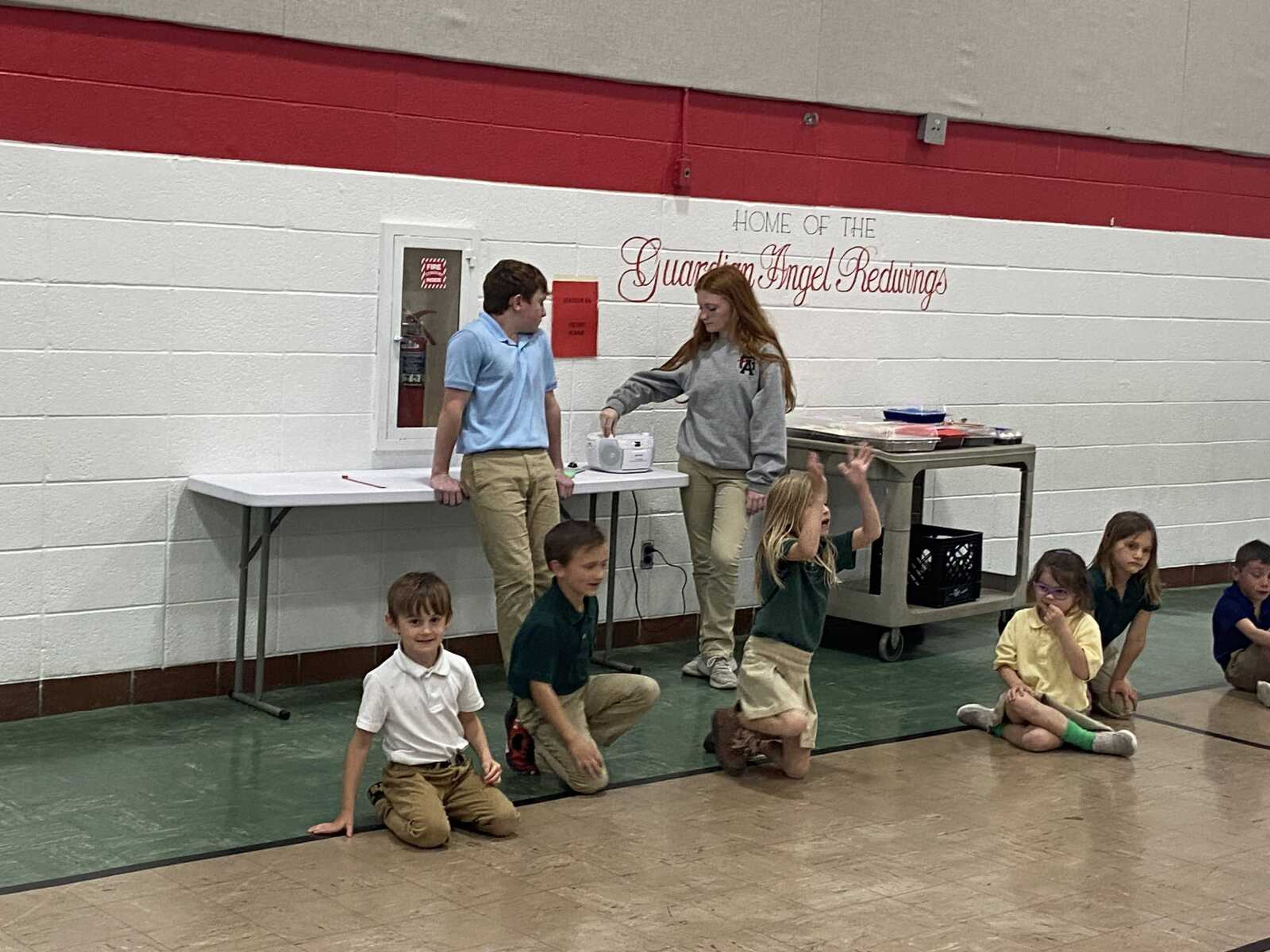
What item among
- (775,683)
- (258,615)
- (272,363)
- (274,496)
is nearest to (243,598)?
(258,615)

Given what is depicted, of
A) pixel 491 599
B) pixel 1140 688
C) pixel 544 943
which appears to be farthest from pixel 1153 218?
pixel 544 943

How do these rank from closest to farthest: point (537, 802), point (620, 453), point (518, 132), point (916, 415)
Result: point (537, 802) < point (518, 132) < point (620, 453) < point (916, 415)

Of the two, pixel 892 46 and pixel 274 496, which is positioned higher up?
pixel 892 46

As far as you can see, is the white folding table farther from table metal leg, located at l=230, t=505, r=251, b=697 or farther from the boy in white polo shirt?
the boy in white polo shirt

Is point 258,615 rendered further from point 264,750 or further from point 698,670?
point 698,670

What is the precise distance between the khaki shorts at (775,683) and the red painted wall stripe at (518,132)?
7.24 feet

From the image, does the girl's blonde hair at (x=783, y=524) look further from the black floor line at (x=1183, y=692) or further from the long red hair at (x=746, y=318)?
the black floor line at (x=1183, y=692)

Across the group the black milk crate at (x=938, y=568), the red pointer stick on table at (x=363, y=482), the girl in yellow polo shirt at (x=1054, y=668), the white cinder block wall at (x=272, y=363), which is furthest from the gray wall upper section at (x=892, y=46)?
the girl in yellow polo shirt at (x=1054, y=668)

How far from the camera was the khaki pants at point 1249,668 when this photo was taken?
6758 millimetres

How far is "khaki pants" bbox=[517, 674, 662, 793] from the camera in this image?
16.8 feet

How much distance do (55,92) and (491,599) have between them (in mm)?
2498

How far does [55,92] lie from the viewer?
18.1 feet

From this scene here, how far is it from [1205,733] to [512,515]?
2.62 meters

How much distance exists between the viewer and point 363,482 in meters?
6.02
